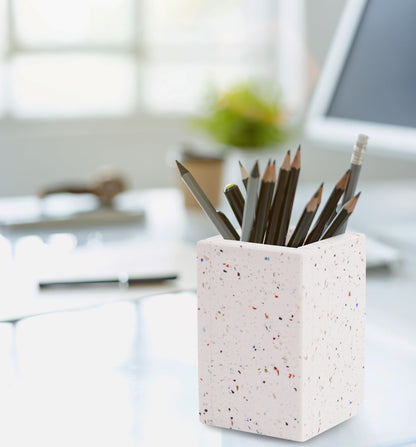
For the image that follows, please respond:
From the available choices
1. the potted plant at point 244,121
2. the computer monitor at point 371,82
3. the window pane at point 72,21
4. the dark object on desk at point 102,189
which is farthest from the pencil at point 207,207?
the window pane at point 72,21

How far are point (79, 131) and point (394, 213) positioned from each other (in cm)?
240

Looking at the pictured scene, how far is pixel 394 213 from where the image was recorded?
1.29 meters

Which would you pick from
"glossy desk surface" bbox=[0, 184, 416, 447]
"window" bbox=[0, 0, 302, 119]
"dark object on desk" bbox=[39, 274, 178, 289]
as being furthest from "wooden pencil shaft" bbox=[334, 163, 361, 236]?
"window" bbox=[0, 0, 302, 119]

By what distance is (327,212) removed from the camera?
54 centimetres

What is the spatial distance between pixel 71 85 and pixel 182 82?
0.55 metres

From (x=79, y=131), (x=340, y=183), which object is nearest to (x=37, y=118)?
(x=79, y=131)

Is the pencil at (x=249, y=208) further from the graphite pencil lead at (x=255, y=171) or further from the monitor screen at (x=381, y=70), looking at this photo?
the monitor screen at (x=381, y=70)

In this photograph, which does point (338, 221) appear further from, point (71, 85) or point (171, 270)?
point (71, 85)

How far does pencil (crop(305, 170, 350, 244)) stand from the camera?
0.53 metres

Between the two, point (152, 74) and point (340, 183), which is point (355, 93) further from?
point (152, 74)

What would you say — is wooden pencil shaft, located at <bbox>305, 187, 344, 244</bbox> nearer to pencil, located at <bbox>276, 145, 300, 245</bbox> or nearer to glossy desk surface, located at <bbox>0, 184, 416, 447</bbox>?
pencil, located at <bbox>276, 145, 300, 245</bbox>

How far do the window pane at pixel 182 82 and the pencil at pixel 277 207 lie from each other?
3.09m

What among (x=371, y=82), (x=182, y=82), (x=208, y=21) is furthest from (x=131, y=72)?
(x=371, y=82)

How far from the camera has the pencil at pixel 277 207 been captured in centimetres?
52
